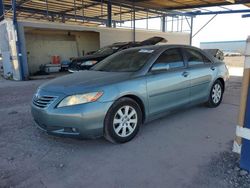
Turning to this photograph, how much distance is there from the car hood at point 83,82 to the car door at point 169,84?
1.62ft

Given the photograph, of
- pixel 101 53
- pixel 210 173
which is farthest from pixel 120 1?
pixel 210 173

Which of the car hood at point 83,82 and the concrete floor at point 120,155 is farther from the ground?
the car hood at point 83,82

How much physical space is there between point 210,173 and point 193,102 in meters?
2.08

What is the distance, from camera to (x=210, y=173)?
265cm

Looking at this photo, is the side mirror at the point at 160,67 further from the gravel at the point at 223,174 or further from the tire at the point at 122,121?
the gravel at the point at 223,174

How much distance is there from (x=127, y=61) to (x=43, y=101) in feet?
5.42

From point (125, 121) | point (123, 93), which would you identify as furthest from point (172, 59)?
point (125, 121)

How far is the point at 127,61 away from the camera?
13.9 feet

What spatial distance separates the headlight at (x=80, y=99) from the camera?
3106mm

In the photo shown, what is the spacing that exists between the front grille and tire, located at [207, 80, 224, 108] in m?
3.38

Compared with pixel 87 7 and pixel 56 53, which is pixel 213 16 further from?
pixel 56 53

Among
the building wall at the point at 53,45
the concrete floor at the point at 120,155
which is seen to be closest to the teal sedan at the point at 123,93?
the concrete floor at the point at 120,155

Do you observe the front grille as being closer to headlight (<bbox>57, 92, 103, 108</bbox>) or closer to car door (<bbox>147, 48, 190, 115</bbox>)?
headlight (<bbox>57, 92, 103, 108</bbox>)

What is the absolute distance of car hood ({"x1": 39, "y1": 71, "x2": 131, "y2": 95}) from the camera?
322 centimetres
